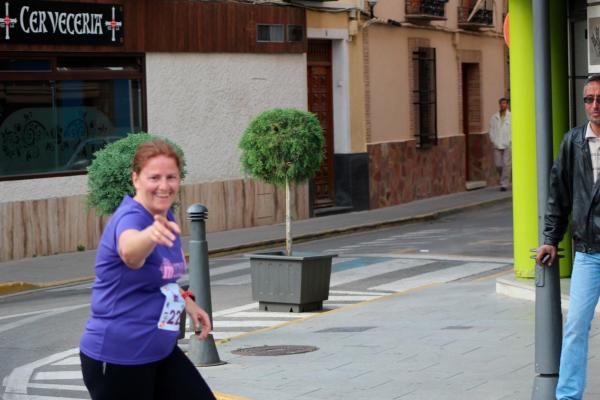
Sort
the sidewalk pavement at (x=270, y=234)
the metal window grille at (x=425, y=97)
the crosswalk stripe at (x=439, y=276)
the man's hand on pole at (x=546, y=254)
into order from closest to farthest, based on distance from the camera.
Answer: the man's hand on pole at (x=546, y=254)
the crosswalk stripe at (x=439, y=276)
the sidewalk pavement at (x=270, y=234)
the metal window grille at (x=425, y=97)

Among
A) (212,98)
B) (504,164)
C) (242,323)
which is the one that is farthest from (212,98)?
(242,323)

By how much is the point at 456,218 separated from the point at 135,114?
709cm

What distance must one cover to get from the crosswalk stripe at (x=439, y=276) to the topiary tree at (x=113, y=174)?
9.96 feet

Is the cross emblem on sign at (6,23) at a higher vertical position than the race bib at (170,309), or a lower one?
higher

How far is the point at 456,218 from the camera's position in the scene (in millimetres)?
26047

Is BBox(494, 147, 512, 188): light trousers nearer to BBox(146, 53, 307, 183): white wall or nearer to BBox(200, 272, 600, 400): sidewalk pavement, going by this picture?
BBox(146, 53, 307, 183): white wall

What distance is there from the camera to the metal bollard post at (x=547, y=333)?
7.64 meters

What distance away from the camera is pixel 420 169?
29719 mm

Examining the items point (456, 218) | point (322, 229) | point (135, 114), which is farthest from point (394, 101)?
point (135, 114)

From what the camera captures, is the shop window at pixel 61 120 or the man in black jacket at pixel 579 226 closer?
the man in black jacket at pixel 579 226

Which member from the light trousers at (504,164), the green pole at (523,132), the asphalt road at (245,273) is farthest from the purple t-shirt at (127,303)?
the light trousers at (504,164)

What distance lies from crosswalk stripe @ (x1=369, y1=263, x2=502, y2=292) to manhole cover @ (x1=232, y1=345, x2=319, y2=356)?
14.3 ft

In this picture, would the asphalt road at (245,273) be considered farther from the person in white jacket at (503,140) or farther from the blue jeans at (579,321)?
the person in white jacket at (503,140)

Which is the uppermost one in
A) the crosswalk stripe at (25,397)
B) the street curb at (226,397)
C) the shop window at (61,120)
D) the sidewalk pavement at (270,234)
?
the shop window at (61,120)
